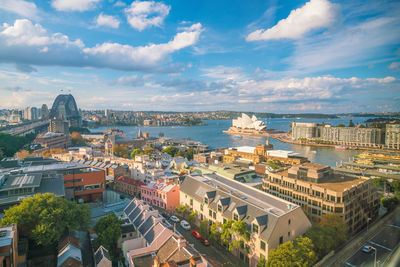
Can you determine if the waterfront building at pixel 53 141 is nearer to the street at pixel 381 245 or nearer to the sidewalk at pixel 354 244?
the sidewalk at pixel 354 244

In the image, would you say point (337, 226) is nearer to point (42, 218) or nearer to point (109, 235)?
point (109, 235)

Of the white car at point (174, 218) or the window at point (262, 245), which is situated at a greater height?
the window at point (262, 245)

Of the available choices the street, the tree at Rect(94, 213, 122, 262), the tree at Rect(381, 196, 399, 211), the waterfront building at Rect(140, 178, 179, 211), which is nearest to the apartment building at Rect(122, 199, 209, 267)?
the tree at Rect(94, 213, 122, 262)

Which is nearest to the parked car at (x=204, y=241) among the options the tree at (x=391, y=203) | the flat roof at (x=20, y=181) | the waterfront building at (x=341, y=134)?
the flat roof at (x=20, y=181)

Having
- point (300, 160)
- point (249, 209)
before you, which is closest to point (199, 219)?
point (249, 209)

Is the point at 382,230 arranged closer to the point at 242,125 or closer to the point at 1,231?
the point at 1,231
